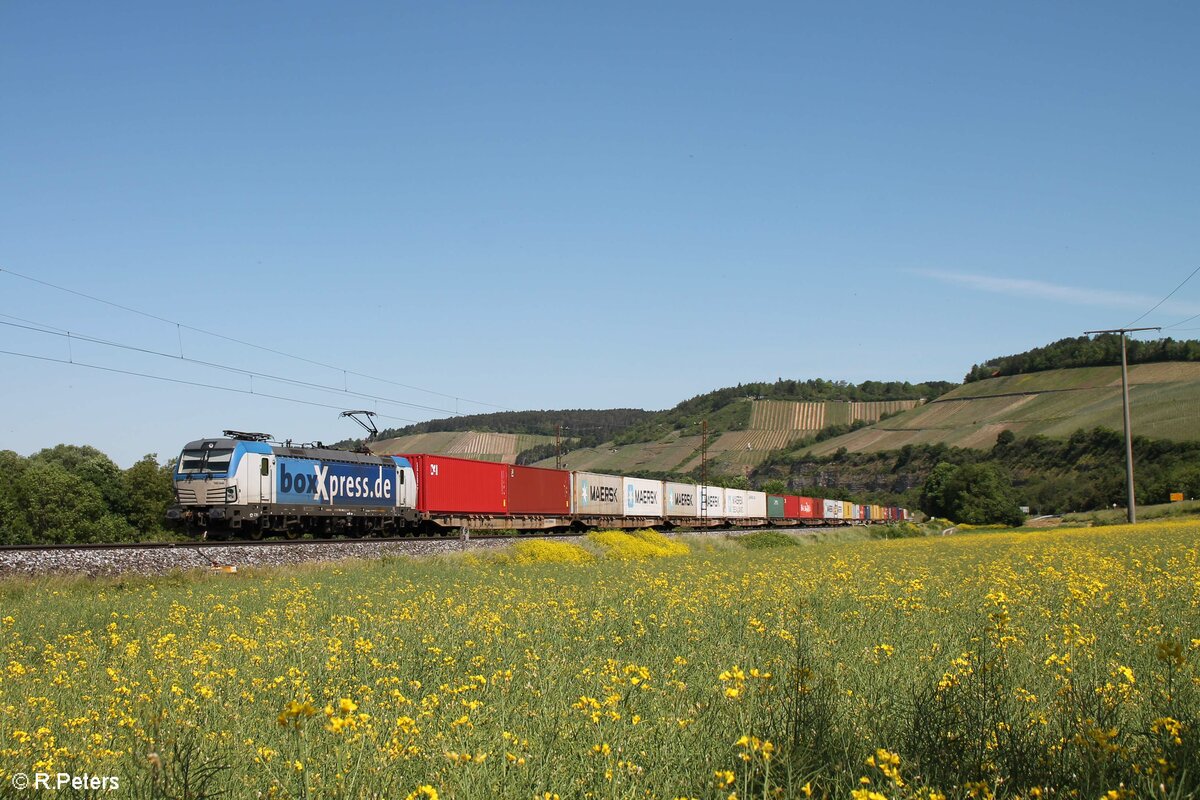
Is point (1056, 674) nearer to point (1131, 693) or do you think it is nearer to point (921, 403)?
point (1131, 693)

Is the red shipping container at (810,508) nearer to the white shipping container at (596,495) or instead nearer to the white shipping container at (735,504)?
the white shipping container at (735,504)

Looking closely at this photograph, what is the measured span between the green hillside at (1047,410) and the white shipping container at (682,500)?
62.1 metres

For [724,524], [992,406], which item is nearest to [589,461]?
[992,406]

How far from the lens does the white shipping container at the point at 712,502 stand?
2522 inches

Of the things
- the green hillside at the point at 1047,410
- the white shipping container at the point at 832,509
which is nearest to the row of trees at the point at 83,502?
the white shipping container at the point at 832,509

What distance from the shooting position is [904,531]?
235 feet

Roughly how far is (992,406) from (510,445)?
79.4m

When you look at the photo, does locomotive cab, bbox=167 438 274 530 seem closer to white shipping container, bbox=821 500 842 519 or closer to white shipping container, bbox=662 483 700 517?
white shipping container, bbox=662 483 700 517

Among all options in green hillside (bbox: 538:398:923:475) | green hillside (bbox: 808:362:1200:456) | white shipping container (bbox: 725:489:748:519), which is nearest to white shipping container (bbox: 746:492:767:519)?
white shipping container (bbox: 725:489:748:519)

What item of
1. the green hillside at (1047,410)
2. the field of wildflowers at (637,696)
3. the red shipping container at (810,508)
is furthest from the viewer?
the green hillside at (1047,410)

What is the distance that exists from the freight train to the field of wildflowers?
666 inches

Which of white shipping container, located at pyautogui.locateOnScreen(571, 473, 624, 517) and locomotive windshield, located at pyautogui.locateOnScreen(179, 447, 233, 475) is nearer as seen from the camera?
locomotive windshield, located at pyautogui.locateOnScreen(179, 447, 233, 475)

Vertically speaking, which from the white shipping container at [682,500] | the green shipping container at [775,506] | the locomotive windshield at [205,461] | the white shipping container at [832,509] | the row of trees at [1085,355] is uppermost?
the row of trees at [1085,355]

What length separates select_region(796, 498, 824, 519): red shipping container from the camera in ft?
279
